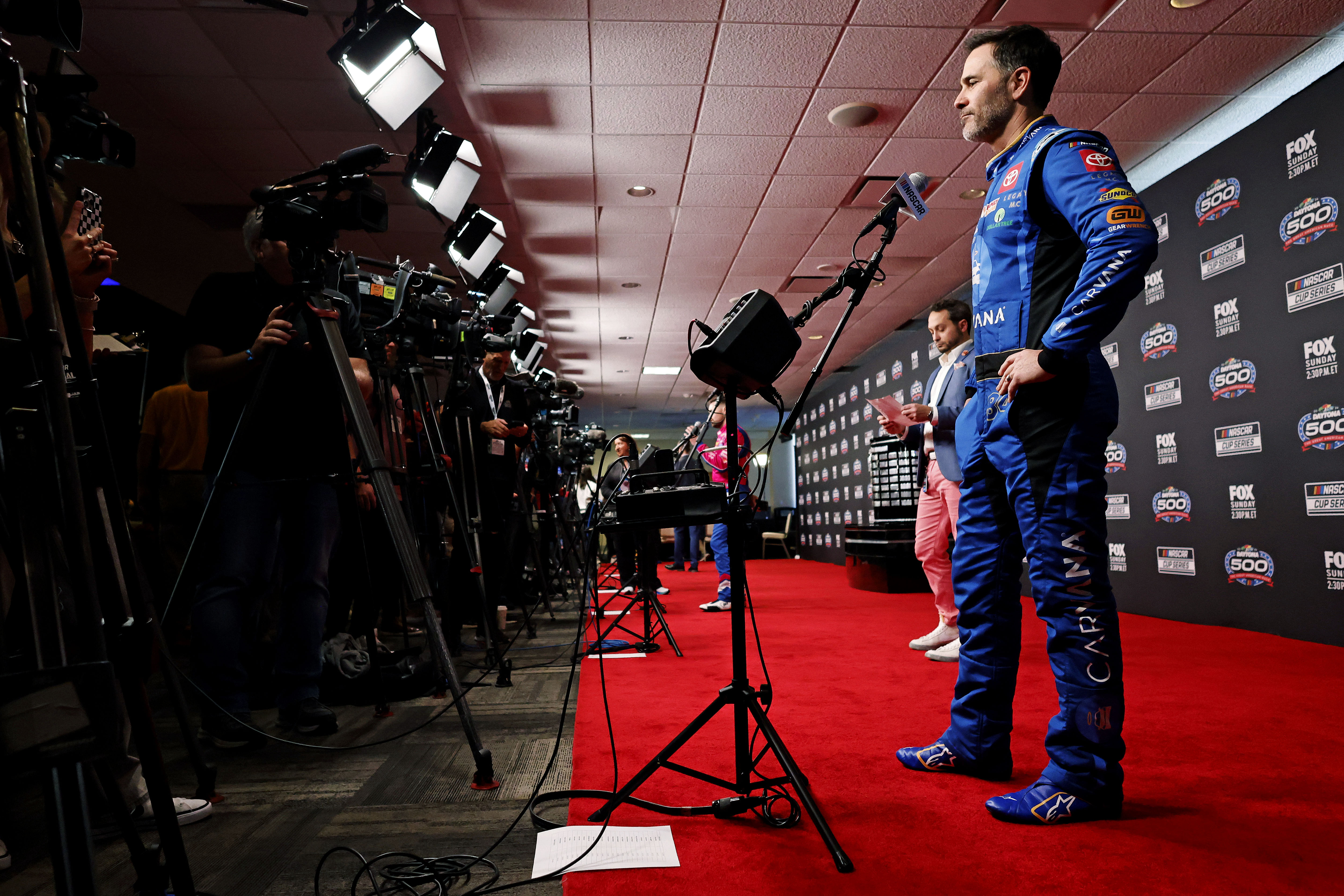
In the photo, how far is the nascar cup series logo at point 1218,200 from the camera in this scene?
4.04 m

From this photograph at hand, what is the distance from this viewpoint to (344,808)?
4.94ft

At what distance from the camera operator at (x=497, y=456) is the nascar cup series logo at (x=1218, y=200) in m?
3.98

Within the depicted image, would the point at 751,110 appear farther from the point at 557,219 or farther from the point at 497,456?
the point at 497,456

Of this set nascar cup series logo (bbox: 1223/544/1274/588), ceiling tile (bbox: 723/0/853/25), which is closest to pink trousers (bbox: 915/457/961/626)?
nascar cup series logo (bbox: 1223/544/1274/588)

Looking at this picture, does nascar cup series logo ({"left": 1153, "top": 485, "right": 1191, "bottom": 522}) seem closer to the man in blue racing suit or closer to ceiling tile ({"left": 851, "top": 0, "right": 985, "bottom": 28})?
ceiling tile ({"left": 851, "top": 0, "right": 985, "bottom": 28})

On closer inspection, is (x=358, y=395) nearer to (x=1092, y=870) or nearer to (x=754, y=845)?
(x=754, y=845)

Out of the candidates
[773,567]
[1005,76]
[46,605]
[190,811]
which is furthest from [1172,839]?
[773,567]

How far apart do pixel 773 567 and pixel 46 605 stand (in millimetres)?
10712

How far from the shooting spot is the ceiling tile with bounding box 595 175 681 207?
16.3ft

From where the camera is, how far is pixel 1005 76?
160 centimetres

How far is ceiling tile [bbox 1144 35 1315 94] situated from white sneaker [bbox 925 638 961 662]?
3123 millimetres

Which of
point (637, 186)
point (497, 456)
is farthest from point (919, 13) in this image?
point (497, 456)

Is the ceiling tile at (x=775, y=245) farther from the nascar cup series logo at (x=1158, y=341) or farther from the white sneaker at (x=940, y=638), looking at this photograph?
the white sneaker at (x=940, y=638)

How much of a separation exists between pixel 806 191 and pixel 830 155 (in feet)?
1.67
